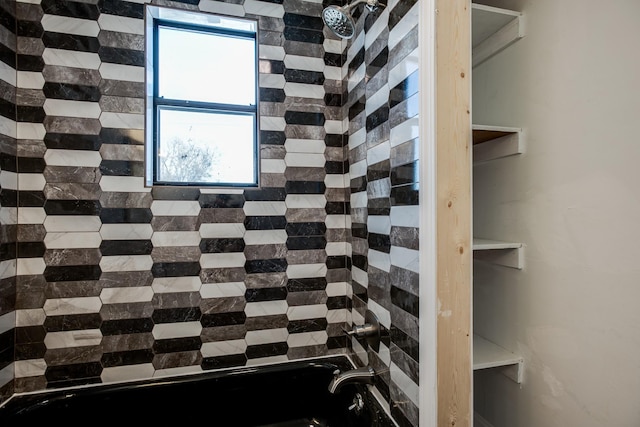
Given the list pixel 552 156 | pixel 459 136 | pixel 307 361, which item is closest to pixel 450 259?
pixel 459 136

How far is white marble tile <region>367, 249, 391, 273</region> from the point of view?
1270 mm

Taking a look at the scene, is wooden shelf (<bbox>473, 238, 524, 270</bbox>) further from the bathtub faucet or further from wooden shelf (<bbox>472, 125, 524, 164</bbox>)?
the bathtub faucet

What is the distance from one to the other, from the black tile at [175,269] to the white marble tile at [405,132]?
3.59 feet

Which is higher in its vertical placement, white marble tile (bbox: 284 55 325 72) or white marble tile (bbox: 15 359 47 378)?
white marble tile (bbox: 284 55 325 72)

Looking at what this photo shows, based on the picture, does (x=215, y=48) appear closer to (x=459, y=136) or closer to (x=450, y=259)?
(x=459, y=136)

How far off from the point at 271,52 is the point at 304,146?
1.69 ft

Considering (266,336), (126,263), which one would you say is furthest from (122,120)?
(266,336)

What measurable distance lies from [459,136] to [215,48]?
146 cm

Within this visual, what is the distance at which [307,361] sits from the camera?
1.67 meters

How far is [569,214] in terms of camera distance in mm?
1163

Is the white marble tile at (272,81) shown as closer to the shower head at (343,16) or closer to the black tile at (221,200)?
the shower head at (343,16)

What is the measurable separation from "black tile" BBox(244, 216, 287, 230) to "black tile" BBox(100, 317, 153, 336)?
65 centimetres

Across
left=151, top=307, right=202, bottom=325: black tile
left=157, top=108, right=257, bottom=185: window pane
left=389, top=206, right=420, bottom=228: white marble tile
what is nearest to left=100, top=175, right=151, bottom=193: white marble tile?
left=157, top=108, right=257, bottom=185: window pane

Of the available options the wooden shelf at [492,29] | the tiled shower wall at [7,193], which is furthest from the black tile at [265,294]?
the wooden shelf at [492,29]
